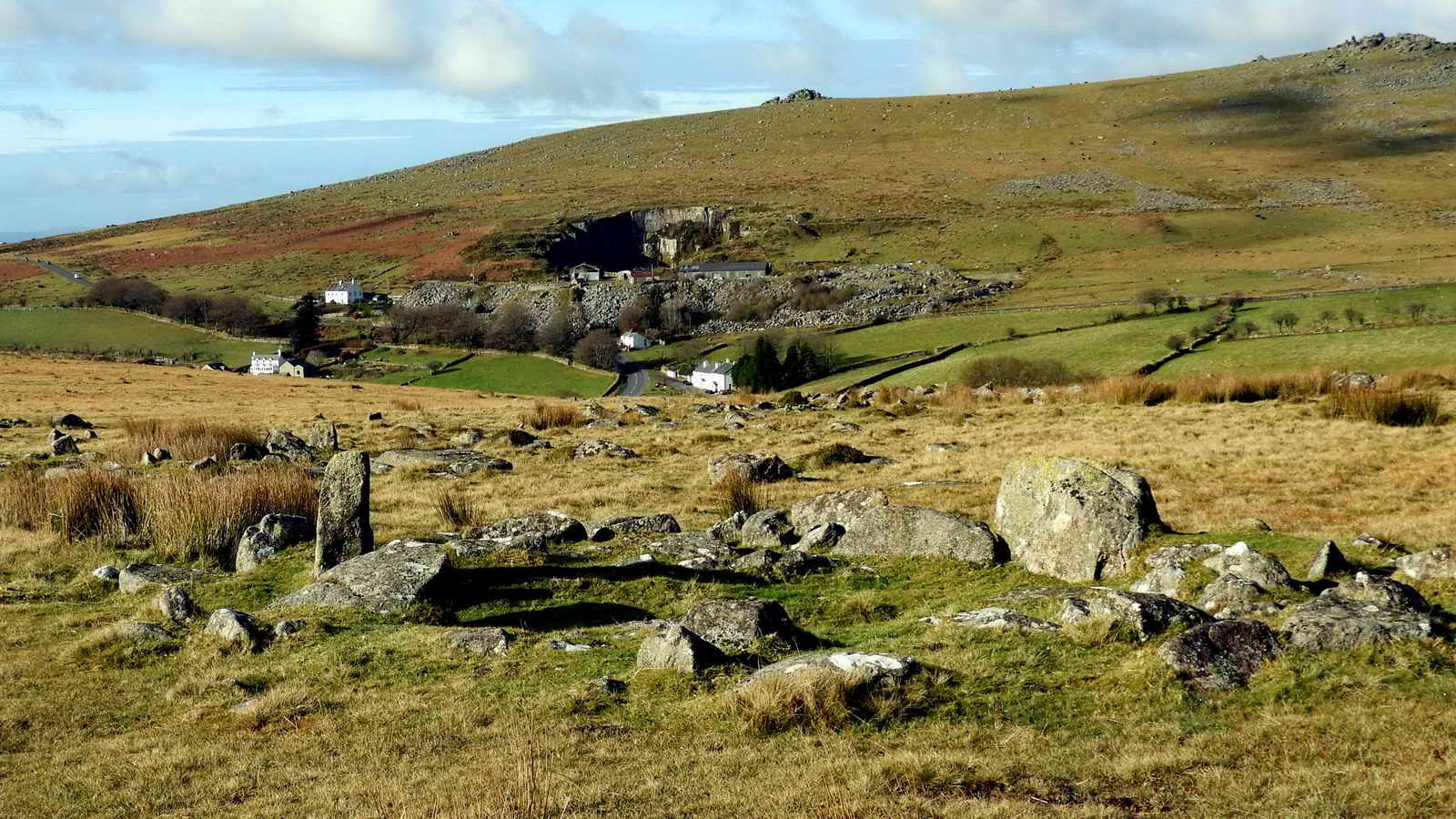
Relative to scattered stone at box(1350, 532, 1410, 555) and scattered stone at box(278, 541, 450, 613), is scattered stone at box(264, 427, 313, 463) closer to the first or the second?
scattered stone at box(278, 541, 450, 613)

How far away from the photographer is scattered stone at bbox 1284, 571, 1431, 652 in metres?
11.3

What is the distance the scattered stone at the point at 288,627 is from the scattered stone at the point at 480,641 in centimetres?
219

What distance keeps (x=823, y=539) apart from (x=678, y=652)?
7.34m

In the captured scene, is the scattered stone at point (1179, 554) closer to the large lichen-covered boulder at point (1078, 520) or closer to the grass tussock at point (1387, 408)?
the large lichen-covered boulder at point (1078, 520)

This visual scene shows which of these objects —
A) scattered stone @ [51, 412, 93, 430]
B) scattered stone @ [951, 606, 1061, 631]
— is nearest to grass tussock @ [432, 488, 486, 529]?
scattered stone @ [951, 606, 1061, 631]

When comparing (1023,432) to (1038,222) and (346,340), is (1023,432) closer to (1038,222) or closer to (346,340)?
(346,340)

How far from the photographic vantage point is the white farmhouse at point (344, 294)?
5600 inches

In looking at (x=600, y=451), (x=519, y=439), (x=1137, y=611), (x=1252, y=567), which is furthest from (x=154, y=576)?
(x=519, y=439)

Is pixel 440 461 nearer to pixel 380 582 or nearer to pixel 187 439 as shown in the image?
pixel 187 439

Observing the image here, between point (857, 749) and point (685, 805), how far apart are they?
1929 millimetres

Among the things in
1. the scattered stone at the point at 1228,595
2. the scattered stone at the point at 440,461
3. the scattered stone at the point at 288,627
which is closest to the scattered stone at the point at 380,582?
the scattered stone at the point at 288,627

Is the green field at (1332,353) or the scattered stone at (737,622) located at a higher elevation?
the scattered stone at (737,622)

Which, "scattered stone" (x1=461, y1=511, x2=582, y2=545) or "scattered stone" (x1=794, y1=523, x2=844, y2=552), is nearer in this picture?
"scattered stone" (x1=794, y1=523, x2=844, y2=552)

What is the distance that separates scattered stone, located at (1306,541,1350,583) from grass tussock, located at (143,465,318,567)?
60.9 ft
